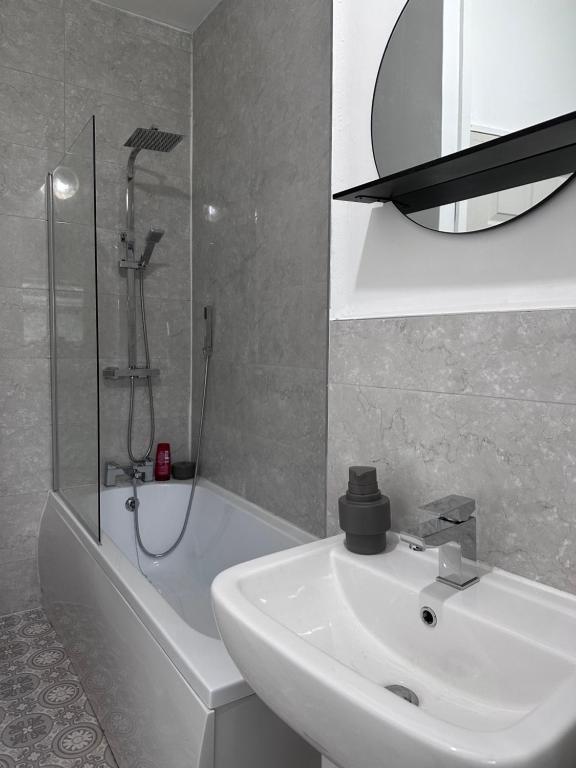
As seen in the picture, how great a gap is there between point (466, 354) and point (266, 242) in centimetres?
119

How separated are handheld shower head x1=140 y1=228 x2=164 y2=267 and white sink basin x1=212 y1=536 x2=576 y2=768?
1720 mm

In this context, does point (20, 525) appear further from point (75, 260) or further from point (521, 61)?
point (521, 61)

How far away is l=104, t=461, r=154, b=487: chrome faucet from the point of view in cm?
240

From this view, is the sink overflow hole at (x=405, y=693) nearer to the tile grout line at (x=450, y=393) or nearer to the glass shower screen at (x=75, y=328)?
the tile grout line at (x=450, y=393)

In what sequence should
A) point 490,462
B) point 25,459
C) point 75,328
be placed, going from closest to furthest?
point 490,462
point 75,328
point 25,459

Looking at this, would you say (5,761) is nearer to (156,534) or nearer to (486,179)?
(156,534)

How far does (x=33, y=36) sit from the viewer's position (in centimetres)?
225

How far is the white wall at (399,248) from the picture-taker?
86cm

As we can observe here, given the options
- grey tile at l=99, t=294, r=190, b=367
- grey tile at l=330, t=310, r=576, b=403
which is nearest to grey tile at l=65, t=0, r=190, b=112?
grey tile at l=99, t=294, r=190, b=367

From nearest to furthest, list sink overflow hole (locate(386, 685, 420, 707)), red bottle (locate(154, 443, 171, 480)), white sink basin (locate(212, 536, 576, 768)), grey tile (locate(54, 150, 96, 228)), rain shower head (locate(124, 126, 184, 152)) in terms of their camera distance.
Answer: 1. white sink basin (locate(212, 536, 576, 768))
2. sink overflow hole (locate(386, 685, 420, 707))
3. grey tile (locate(54, 150, 96, 228))
4. rain shower head (locate(124, 126, 184, 152))
5. red bottle (locate(154, 443, 171, 480))

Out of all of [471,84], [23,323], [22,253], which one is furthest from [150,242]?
[471,84]

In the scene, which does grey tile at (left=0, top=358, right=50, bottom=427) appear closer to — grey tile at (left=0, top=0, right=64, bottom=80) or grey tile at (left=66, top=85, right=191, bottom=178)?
grey tile at (left=66, top=85, right=191, bottom=178)

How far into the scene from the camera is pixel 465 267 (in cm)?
100

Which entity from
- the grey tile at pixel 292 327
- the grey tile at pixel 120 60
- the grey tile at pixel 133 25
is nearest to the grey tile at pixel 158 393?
the grey tile at pixel 292 327
